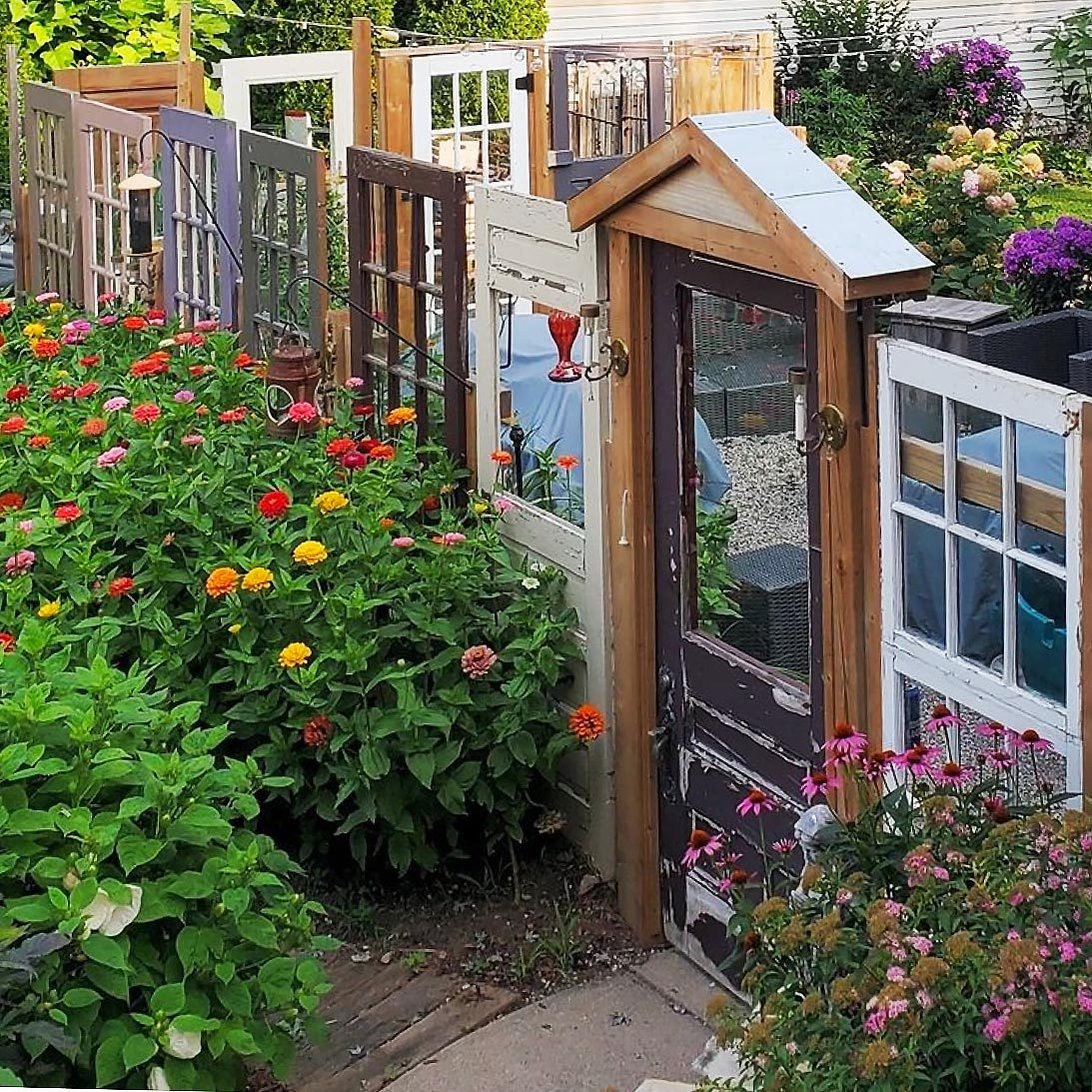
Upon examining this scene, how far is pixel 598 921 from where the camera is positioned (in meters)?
5.52

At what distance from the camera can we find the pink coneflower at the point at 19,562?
532 cm

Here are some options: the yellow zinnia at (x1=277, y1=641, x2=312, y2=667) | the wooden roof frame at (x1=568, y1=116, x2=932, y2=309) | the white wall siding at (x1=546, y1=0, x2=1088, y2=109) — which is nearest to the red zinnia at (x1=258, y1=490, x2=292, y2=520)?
the yellow zinnia at (x1=277, y1=641, x2=312, y2=667)

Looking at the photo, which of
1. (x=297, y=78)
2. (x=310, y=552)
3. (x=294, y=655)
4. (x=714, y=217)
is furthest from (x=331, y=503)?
(x=297, y=78)

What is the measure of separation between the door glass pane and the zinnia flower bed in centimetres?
65

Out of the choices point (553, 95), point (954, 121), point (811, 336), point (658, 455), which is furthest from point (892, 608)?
point (954, 121)

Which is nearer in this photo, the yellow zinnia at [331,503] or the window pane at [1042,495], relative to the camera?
the window pane at [1042,495]

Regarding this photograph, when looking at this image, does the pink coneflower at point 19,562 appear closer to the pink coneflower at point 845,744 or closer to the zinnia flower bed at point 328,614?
the zinnia flower bed at point 328,614

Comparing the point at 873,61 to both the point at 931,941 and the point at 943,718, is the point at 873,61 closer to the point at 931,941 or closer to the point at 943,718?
the point at 943,718

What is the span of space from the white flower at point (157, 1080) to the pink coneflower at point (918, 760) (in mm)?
1511

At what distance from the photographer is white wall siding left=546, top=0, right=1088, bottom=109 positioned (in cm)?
1861

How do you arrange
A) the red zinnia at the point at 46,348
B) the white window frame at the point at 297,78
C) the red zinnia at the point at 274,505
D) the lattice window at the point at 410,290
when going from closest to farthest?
the red zinnia at the point at 274,505, the lattice window at the point at 410,290, the red zinnia at the point at 46,348, the white window frame at the point at 297,78

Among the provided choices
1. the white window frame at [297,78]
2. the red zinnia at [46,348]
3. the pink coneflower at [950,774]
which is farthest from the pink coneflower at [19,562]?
the white window frame at [297,78]

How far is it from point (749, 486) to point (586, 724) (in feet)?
2.91

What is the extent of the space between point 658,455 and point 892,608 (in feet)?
3.73
